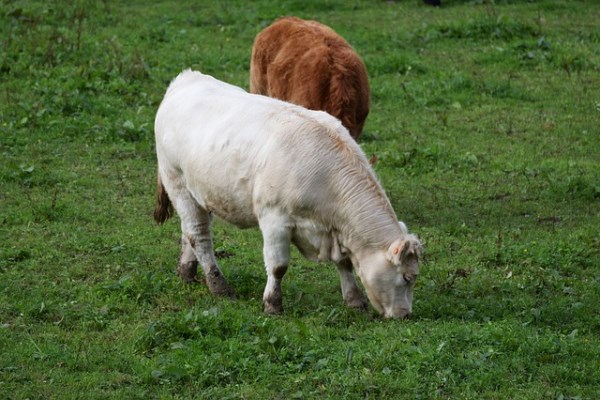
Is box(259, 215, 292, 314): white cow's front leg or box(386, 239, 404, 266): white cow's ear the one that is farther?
box(259, 215, 292, 314): white cow's front leg

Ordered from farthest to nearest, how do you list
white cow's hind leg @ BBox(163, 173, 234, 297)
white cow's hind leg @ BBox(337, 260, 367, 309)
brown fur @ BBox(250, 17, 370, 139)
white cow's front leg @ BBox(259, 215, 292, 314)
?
brown fur @ BBox(250, 17, 370, 139) → white cow's hind leg @ BBox(163, 173, 234, 297) → white cow's hind leg @ BBox(337, 260, 367, 309) → white cow's front leg @ BBox(259, 215, 292, 314)

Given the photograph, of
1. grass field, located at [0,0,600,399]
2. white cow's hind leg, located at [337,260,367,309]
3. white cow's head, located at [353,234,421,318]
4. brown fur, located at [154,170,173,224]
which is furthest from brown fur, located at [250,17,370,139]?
white cow's head, located at [353,234,421,318]

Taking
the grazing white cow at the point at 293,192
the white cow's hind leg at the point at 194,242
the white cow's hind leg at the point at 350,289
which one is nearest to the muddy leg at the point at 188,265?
the white cow's hind leg at the point at 194,242

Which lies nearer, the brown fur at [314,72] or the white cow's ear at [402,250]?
the white cow's ear at [402,250]

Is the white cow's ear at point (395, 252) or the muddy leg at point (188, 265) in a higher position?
the white cow's ear at point (395, 252)

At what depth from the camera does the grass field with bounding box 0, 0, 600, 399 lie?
719cm

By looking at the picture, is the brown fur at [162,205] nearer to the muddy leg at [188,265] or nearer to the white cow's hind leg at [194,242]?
the white cow's hind leg at [194,242]

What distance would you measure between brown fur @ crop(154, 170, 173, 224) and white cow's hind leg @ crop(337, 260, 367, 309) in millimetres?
1918

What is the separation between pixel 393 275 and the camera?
8039mm

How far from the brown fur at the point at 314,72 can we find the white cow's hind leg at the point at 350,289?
2.85 meters

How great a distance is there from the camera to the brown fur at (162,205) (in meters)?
9.64

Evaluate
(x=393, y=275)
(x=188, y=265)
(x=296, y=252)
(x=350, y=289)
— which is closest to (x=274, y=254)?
(x=350, y=289)

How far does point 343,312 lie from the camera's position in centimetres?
834

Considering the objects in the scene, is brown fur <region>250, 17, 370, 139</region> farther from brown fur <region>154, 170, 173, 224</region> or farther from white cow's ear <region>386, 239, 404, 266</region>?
white cow's ear <region>386, 239, 404, 266</region>
